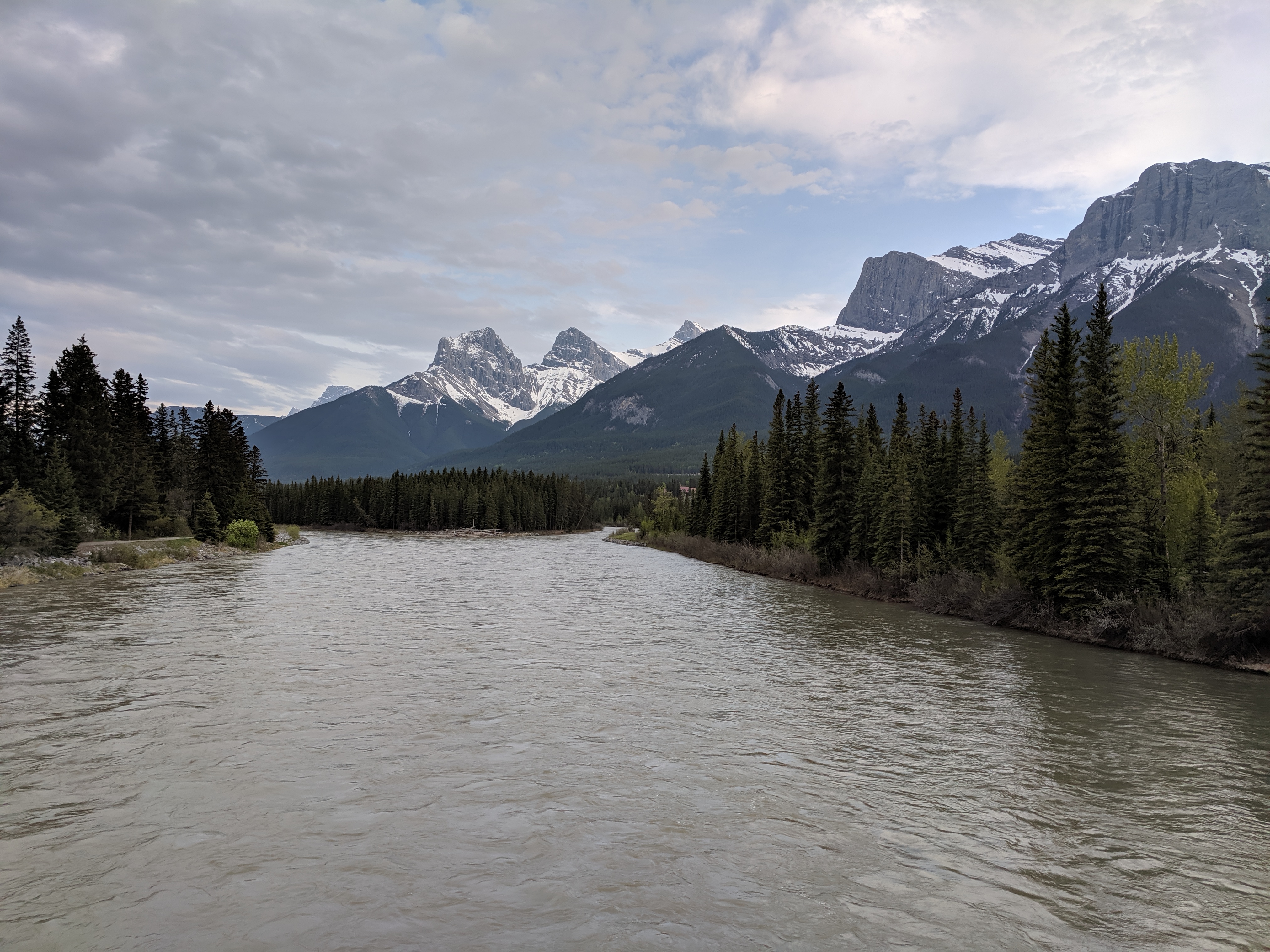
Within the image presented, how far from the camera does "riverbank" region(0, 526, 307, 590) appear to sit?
152 feet

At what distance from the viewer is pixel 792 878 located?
10578 millimetres

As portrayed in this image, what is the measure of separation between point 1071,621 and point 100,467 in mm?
84144

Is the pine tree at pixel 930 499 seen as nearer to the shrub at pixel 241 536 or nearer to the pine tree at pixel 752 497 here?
the pine tree at pixel 752 497

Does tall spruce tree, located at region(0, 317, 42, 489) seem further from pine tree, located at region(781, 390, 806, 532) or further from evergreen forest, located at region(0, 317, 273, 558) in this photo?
pine tree, located at region(781, 390, 806, 532)

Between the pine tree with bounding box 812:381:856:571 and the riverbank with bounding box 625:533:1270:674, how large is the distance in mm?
1972

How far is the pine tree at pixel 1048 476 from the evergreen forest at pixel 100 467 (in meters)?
67.0

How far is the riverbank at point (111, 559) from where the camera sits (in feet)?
152

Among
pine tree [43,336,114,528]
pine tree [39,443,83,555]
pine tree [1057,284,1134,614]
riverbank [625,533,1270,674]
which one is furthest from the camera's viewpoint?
pine tree [43,336,114,528]

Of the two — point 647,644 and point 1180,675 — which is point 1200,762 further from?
point 647,644

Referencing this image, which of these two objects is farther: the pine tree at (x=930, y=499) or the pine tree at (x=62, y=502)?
the pine tree at (x=62, y=502)

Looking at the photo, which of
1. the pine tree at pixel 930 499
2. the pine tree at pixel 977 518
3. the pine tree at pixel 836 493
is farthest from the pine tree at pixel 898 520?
the pine tree at pixel 836 493

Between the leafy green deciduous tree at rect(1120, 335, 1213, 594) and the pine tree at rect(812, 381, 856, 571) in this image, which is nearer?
the leafy green deciduous tree at rect(1120, 335, 1213, 594)

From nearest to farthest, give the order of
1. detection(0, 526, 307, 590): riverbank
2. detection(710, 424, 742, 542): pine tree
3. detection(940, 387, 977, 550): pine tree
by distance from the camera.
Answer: detection(0, 526, 307, 590): riverbank < detection(940, 387, 977, 550): pine tree < detection(710, 424, 742, 542): pine tree

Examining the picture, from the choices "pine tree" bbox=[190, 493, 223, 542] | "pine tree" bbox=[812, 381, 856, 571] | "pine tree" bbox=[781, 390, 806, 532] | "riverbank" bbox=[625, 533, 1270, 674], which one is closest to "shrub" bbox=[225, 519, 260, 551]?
"pine tree" bbox=[190, 493, 223, 542]
